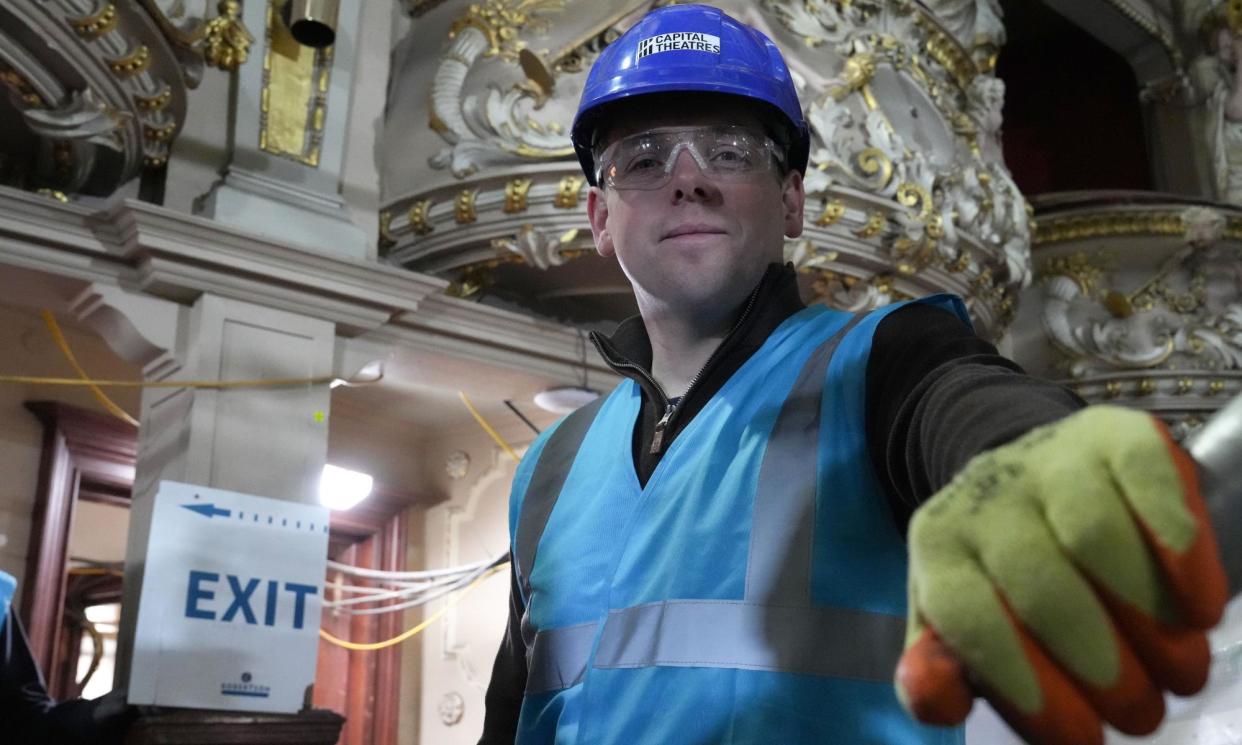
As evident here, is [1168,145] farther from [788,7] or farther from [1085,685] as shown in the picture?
[1085,685]

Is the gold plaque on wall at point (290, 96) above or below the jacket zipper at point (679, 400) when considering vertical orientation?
above

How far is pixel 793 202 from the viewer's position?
135 cm

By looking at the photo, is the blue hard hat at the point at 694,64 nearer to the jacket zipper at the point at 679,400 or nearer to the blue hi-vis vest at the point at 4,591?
the jacket zipper at the point at 679,400

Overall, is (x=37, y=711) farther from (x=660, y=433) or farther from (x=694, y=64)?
(x=694, y=64)

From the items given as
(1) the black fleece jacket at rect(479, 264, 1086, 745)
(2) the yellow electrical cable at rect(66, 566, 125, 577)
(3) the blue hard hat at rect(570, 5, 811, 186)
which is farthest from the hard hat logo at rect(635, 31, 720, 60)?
(2) the yellow electrical cable at rect(66, 566, 125, 577)

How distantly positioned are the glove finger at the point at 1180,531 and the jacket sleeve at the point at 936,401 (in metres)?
0.14

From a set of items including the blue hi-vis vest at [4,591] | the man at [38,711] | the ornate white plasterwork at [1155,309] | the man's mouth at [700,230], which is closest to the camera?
the man's mouth at [700,230]

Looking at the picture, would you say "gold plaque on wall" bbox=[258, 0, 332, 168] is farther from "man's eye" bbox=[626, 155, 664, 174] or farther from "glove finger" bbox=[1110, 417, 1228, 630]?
"glove finger" bbox=[1110, 417, 1228, 630]

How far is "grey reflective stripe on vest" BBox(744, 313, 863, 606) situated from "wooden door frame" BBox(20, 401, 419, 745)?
2.76 meters

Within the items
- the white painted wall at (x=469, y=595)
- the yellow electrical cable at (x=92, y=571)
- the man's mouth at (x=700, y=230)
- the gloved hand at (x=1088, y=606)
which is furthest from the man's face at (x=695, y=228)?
the yellow electrical cable at (x=92, y=571)

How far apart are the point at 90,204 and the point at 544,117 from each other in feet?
4.12

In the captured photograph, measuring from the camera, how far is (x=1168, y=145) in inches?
276

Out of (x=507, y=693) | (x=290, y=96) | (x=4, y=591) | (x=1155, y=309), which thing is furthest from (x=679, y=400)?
(x=1155, y=309)

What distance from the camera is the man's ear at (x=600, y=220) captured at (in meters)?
1.40
